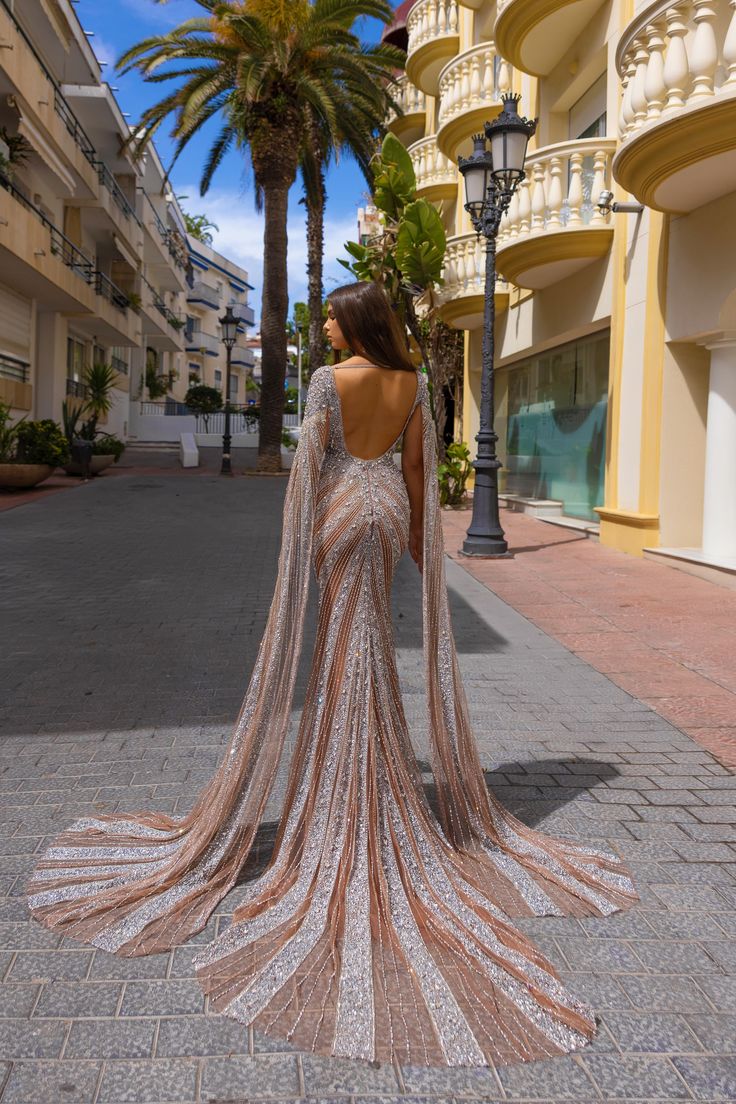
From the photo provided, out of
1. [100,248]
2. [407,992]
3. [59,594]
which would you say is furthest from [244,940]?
[100,248]

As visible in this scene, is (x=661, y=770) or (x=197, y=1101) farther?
(x=661, y=770)

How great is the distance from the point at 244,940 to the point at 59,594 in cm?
632

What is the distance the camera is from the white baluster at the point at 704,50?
8031mm

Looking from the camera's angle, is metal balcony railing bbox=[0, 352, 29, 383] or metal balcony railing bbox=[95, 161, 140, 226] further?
metal balcony railing bbox=[95, 161, 140, 226]

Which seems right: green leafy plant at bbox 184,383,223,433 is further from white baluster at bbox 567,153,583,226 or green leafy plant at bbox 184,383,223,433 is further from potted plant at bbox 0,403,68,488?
white baluster at bbox 567,153,583,226

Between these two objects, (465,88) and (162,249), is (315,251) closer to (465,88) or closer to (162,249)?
(465,88)

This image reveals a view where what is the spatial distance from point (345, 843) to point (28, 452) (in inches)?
653

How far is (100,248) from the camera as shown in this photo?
33.8 meters

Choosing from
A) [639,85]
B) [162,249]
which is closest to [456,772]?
[639,85]

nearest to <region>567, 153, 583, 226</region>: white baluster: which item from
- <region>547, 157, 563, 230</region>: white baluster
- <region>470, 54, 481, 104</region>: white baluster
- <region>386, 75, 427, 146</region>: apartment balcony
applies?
→ <region>547, 157, 563, 230</region>: white baluster

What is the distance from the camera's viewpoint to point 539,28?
520 inches

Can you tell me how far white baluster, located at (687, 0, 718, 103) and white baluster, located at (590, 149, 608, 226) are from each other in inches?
151

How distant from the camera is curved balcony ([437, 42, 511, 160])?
1708 cm

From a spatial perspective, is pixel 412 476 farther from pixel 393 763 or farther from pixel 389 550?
pixel 393 763
